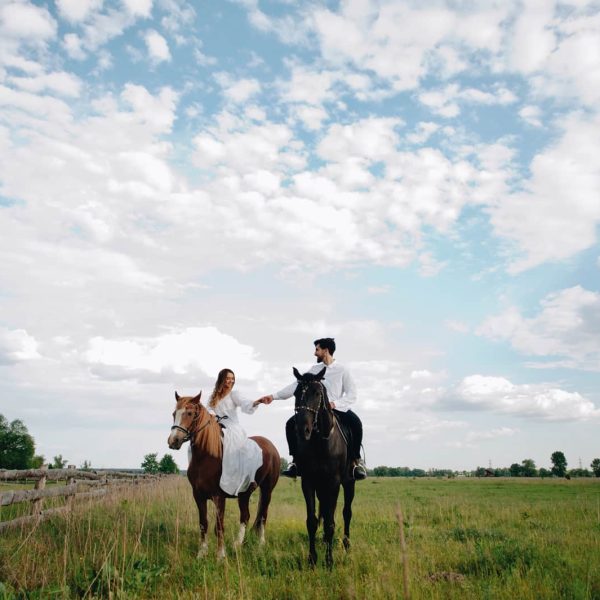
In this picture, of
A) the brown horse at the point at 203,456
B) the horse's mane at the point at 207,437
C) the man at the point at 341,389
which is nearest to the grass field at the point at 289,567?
the brown horse at the point at 203,456

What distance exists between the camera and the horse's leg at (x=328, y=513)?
20.9 ft

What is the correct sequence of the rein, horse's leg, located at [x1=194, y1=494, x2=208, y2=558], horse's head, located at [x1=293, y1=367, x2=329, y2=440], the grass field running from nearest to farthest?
the grass field → horse's head, located at [x1=293, y1=367, x2=329, y2=440] → horse's leg, located at [x1=194, y1=494, x2=208, y2=558] → the rein

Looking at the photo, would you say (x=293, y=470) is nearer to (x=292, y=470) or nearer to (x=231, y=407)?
(x=292, y=470)

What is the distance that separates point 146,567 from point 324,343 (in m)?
4.28

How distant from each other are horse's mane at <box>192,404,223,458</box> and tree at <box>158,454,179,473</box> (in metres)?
91.8

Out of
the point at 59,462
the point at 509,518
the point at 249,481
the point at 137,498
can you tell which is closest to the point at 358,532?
the point at 249,481

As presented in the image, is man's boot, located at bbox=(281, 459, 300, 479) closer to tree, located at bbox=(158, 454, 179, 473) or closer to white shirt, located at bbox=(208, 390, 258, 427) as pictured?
white shirt, located at bbox=(208, 390, 258, 427)

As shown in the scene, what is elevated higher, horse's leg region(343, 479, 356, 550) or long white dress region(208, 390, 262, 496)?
long white dress region(208, 390, 262, 496)

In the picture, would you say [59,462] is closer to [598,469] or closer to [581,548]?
[581,548]

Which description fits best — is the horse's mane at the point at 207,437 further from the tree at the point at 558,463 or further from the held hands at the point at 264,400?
the tree at the point at 558,463

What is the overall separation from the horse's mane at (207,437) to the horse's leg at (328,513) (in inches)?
74.3

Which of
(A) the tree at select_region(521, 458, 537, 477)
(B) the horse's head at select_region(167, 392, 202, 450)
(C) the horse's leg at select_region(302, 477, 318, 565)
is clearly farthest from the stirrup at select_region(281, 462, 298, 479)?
(A) the tree at select_region(521, 458, 537, 477)

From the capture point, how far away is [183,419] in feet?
23.8

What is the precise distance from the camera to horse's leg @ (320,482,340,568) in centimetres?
638
